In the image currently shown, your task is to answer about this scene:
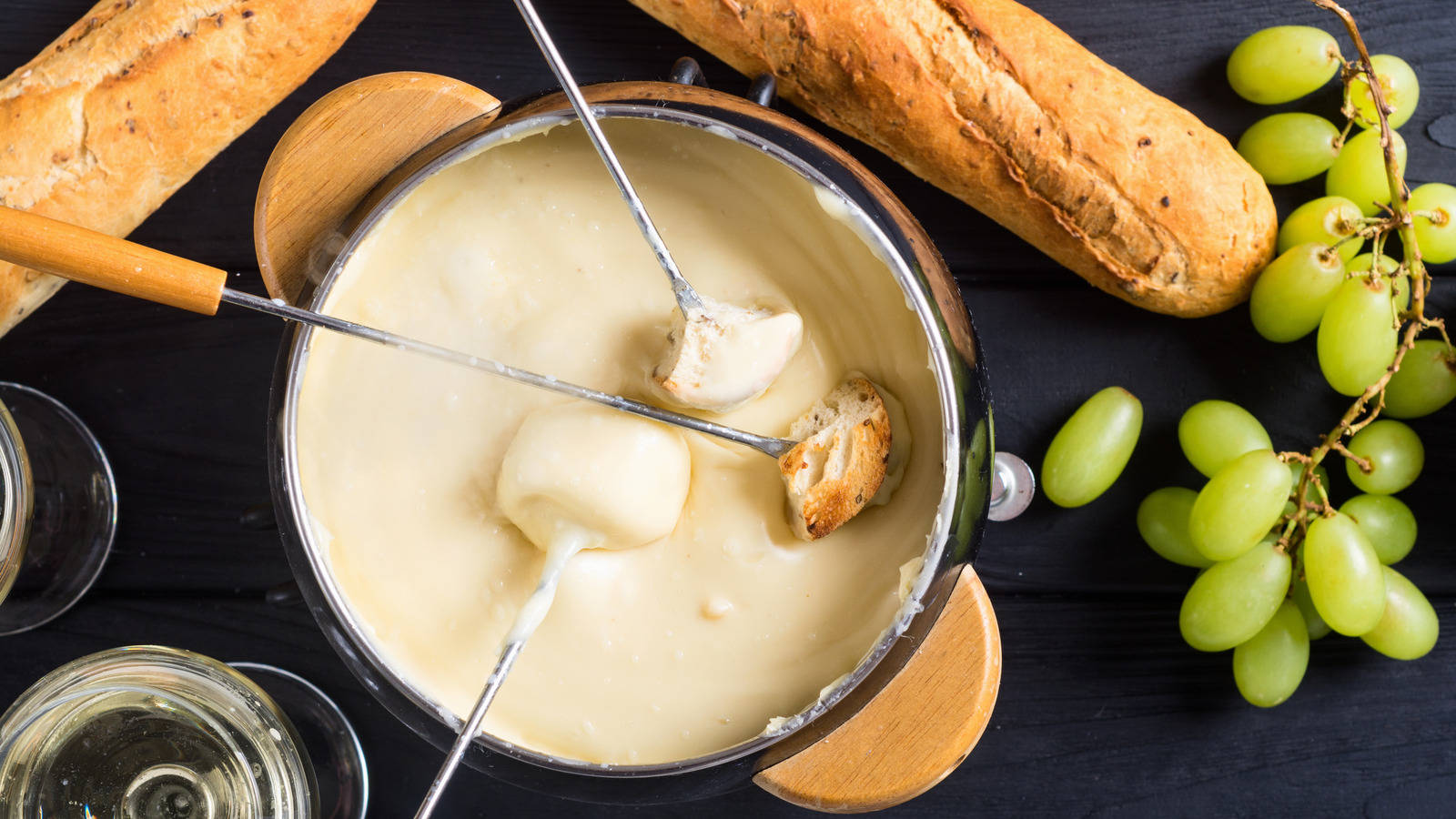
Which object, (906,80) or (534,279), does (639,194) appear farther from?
(906,80)

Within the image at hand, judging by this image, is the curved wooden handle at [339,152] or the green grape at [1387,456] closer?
the curved wooden handle at [339,152]

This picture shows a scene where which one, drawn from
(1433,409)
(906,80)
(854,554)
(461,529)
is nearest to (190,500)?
(461,529)

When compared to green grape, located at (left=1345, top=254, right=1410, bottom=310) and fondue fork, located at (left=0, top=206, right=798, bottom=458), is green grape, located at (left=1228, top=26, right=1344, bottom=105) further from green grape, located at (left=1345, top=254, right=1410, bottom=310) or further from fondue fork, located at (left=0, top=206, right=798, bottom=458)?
fondue fork, located at (left=0, top=206, right=798, bottom=458)

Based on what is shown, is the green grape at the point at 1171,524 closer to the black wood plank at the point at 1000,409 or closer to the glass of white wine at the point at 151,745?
the black wood plank at the point at 1000,409

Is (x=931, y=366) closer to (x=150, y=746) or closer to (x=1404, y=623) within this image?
(x=1404, y=623)

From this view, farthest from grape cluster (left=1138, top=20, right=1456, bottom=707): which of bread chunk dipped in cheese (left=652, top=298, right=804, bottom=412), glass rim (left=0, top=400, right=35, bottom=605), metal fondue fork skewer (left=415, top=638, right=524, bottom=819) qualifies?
glass rim (left=0, top=400, right=35, bottom=605)

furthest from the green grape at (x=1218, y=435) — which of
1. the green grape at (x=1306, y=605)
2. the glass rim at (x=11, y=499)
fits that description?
the glass rim at (x=11, y=499)
